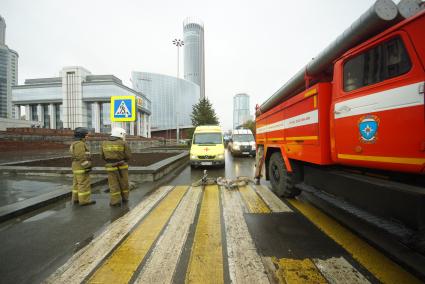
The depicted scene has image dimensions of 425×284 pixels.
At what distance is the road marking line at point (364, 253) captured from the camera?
7.30 ft

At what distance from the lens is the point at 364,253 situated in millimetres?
2680

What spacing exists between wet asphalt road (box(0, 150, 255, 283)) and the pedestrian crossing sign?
175 inches

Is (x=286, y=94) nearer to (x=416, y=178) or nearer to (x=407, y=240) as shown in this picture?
(x=416, y=178)

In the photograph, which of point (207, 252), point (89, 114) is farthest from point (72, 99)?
point (207, 252)

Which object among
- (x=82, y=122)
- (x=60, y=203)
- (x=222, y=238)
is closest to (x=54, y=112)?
(x=82, y=122)

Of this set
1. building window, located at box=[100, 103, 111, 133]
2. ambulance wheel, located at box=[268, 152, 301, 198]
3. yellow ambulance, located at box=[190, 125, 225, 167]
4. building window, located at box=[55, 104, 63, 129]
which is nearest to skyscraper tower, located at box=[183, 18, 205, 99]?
building window, located at box=[100, 103, 111, 133]

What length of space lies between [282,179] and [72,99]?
2579 inches

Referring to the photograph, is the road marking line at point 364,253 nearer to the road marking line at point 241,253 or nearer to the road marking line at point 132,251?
the road marking line at point 241,253

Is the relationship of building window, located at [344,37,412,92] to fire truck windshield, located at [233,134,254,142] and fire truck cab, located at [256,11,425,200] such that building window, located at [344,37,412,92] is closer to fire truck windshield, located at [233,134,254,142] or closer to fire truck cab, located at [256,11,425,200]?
fire truck cab, located at [256,11,425,200]

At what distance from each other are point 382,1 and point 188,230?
4.06 meters

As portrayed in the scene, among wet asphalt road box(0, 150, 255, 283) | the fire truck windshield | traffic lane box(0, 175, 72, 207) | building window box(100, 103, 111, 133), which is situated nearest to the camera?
wet asphalt road box(0, 150, 255, 283)

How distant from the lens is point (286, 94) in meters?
5.38

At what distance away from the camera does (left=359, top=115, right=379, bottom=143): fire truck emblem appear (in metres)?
2.57

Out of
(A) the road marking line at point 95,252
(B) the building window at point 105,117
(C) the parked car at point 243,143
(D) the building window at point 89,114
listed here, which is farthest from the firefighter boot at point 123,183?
(B) the building window at point 105,117
